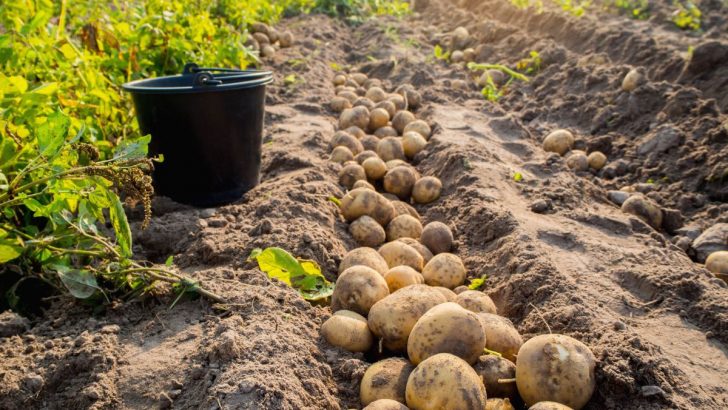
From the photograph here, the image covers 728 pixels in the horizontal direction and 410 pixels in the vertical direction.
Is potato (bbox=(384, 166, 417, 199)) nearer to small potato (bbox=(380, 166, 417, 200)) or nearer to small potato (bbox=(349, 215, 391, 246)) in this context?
small potato (bbox=(380, 166, 417, 200))

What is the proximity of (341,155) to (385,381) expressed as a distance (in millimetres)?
2304

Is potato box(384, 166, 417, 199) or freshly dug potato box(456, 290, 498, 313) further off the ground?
freshly dug potato box(456, 290, 498, 313)

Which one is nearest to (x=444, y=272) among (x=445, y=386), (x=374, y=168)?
(x=445, y=386)

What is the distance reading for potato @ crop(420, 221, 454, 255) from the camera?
125 inches

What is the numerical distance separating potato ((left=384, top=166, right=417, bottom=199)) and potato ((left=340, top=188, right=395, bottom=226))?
418mm

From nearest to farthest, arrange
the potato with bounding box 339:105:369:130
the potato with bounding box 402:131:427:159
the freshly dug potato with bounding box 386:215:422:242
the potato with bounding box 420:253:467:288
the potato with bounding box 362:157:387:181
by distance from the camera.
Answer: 1. the potato with bounding box 420:253:467:288
2. the freshly dug potato with bounding box 386:215:422:242
3. the potato with bounding box 362:157:387:181
4. the potato with bounding box 402:131:427:159
5. the potato with bounding box 339:105:369:130

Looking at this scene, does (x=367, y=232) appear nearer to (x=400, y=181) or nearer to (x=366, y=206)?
(x=366, y=206)

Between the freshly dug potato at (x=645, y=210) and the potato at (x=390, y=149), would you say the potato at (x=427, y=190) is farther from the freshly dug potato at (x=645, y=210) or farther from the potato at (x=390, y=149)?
the freshly dug potato at (x=645, y=210)

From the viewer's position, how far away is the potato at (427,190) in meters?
3.78

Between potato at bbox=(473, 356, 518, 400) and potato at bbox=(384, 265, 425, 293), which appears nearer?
potato at bbox=(473, 356, 518, 400)

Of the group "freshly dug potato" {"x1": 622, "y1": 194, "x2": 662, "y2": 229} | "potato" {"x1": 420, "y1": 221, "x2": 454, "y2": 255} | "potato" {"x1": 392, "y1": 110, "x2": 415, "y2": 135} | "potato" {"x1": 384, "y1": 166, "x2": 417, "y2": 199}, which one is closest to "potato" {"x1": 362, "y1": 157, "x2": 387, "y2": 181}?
"potato" {"x1": 384, "y1": 166, "x2": 417, "y2": 199}

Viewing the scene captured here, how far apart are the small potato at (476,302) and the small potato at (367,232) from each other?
80cm

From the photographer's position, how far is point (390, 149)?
4281 mm

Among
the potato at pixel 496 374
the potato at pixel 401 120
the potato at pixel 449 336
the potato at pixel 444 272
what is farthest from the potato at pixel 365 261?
the potato at pixel 401 120
